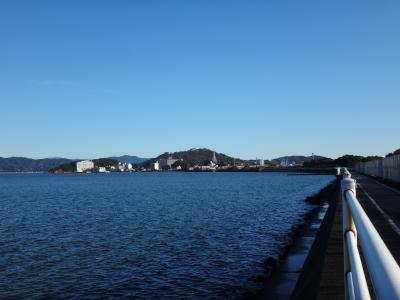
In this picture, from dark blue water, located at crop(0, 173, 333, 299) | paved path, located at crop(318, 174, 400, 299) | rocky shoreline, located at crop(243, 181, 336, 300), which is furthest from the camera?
dark blue water, located at crop(0, 173, 333, 299)

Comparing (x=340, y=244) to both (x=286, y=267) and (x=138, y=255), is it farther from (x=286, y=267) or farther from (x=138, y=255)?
(x=138, y=255)

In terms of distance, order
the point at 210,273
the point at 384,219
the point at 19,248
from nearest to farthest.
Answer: the point at 384,219 < the point at 210,273 < the point at 19,248

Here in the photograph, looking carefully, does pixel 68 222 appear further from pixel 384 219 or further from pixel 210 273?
pixel 384 219

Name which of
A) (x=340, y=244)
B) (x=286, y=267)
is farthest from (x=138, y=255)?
(x=340, y=244)

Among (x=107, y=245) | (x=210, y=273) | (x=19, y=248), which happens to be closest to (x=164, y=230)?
(x=107, y=245)

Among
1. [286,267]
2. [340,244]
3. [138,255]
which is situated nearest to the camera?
[340,244]

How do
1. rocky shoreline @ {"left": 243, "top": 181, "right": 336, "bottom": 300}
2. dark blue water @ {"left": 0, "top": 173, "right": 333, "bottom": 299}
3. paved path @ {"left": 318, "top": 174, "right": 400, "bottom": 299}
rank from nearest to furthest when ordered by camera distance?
1. paved path @ {"left": 318, "top": 174, "right": 400, "bottom": 299}
2. rocky shoreline @ {"left": 243, "top": 181, "right": 336, "bottom": 300}
3. dark blue water @ {"left": 0, "top": 173, "right": 333, "bottom": 299}

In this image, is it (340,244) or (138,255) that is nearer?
(340,244)

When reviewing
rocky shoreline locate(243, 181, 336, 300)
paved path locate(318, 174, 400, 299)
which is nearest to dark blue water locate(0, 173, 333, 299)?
rocky shoreline locate(243, 181, 336, 300)

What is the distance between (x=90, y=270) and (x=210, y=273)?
514 centimetres

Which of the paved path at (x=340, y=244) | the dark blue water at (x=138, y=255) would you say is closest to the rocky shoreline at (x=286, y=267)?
the dark blue water at (x=138, y=255)

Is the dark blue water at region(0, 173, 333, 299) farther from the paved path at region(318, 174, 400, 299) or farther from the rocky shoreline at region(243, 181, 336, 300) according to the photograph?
the paved path at region(318, 174, 400, 299)

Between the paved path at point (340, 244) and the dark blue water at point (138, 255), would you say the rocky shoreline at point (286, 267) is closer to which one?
the dark blue water at point (138, 255)

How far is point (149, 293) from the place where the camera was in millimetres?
14273
